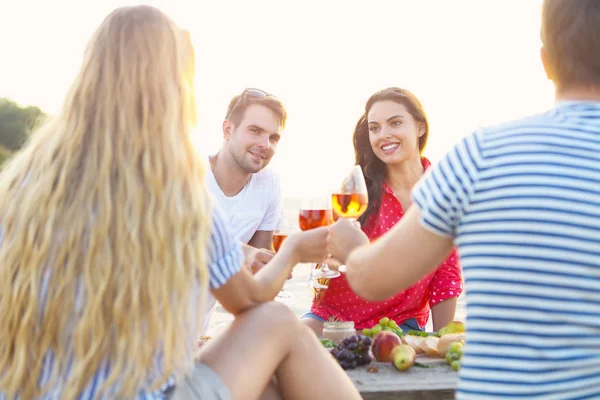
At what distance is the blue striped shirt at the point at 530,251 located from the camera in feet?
5.46

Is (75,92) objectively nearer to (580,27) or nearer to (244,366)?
(244,366)

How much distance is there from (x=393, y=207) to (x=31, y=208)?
3174mm

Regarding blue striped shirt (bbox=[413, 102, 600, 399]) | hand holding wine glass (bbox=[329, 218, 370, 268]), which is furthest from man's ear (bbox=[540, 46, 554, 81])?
hand holding wine glass (bbox=[329, 218, 370, 268])

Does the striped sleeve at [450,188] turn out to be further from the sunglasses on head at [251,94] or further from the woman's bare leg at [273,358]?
the sunglasses on head at [251,94]

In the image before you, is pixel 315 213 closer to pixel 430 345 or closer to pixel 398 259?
pixel 430 345

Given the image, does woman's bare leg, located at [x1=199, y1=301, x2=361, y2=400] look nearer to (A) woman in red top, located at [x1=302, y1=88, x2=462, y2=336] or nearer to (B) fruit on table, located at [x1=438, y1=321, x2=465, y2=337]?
(B) fruit on table, located at [x1=438, y1=321, x2=465, y2=337]

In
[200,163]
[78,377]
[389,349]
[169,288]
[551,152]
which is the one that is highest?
[551,152]

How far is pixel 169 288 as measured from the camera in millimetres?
2150

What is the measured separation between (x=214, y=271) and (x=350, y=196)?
→ 1349 mm

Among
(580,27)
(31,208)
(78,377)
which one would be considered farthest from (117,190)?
(580,27)

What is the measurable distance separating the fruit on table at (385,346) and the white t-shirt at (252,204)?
6.95 feet

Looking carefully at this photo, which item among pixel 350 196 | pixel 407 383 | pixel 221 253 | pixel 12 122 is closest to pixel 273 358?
pixel 221 253

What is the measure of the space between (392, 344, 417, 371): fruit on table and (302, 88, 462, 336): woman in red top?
156 cm

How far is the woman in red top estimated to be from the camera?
475 centimetres
